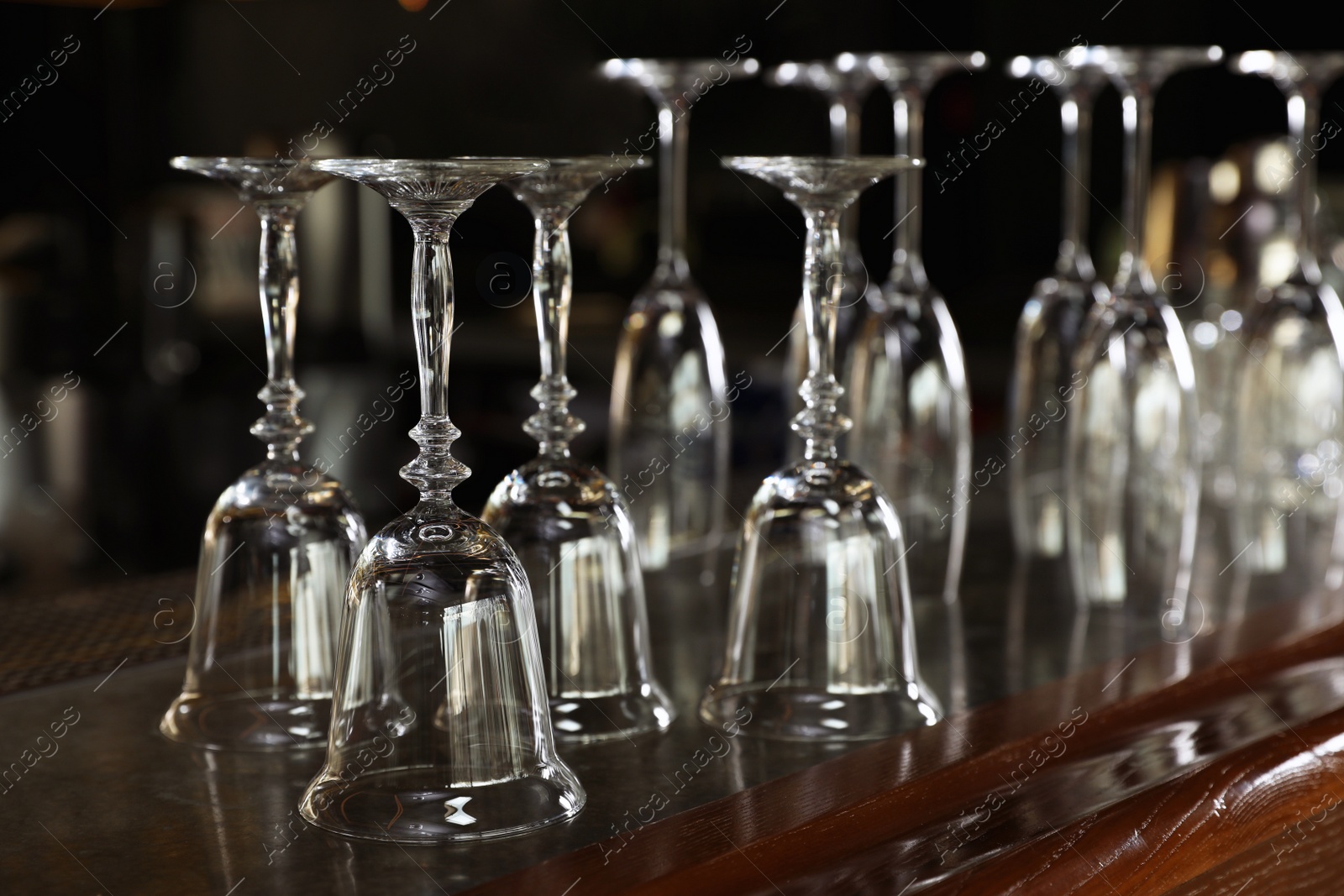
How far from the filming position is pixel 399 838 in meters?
0.68

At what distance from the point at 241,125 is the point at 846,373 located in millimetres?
1846

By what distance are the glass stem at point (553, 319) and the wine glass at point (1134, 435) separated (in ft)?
1.43

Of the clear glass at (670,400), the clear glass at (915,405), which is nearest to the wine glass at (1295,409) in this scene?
the clear glass at (915,405)

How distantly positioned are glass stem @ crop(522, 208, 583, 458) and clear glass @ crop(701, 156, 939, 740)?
0.38 feet

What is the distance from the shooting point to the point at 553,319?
32.4 inches

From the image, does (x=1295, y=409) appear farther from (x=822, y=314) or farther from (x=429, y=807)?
(x=429, y=807)

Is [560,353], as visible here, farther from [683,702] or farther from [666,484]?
[666,484]

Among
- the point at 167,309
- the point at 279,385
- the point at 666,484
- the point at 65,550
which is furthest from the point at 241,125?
the point at 279,385

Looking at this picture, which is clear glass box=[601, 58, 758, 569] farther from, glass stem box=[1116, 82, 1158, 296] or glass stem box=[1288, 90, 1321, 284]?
glass stem box=[1288, 90, 1321, 284]

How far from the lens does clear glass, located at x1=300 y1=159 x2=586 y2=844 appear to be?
68 centimetres

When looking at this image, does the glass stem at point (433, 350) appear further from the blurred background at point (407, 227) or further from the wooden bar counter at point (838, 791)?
the blurred background at point (407, 227)

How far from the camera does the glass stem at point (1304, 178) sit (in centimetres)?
119

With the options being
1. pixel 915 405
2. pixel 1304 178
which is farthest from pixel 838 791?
pixel 1304 178

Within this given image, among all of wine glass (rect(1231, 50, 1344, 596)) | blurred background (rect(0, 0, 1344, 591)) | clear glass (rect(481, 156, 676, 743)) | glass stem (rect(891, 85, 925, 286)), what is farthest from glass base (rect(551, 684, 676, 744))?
blurred background (rect(0, 0, 1344, 591))
